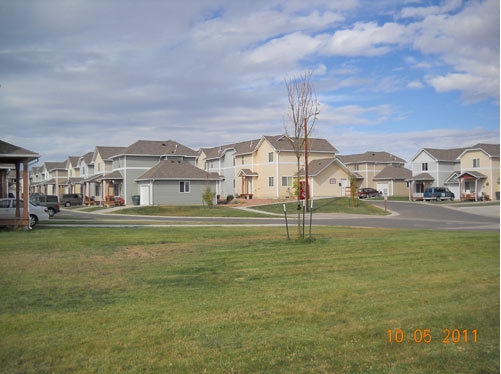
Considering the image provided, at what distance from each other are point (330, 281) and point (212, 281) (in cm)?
242

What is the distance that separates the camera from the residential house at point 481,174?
205ft

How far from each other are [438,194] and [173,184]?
33501 millimetres

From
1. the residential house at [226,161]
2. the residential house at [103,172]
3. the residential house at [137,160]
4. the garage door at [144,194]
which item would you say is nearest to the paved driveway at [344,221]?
the garage door at [144,194]

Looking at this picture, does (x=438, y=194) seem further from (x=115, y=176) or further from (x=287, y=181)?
(x=115, y=176)

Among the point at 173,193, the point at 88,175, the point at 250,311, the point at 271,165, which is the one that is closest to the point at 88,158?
the point at 88,175

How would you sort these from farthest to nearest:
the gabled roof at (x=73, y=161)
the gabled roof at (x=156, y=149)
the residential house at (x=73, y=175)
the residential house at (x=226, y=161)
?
the gabled roof at (x=73, y=161) → the residential house at (x=73, y=175) → the residential house at (x=226, y=161) → the gabled roof at (x=156, y=149)

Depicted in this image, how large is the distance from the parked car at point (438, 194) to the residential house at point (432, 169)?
4.29 meters

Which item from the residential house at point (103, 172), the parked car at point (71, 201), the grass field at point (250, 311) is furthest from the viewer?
the parked car at point (71, 201)

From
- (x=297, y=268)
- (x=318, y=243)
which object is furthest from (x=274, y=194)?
(x=297, y=268)

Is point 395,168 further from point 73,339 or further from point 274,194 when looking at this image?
point 73,339

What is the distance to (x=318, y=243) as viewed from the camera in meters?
16.1

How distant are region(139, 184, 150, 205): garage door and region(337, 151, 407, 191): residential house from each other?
37799mm

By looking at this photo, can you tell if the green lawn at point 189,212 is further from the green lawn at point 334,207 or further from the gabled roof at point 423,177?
the gabled roof at point 423,177

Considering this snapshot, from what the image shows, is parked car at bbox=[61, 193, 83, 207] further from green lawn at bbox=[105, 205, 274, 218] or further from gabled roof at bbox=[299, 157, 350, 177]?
gabled roof at bbox=[299, 157, 350, 177]
